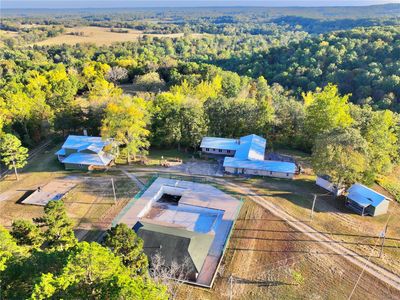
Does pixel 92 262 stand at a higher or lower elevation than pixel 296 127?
higher

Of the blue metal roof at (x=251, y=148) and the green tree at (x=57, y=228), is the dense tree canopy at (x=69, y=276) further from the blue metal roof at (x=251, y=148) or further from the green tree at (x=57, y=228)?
the blue metal roof at (x=251, y=148)

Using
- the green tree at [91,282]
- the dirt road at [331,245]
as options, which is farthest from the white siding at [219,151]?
the green tree at [91,282]

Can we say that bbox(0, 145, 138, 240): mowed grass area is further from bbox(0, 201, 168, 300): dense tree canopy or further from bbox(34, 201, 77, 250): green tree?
bbox(0, 201, 168, 300): dense tree canopy

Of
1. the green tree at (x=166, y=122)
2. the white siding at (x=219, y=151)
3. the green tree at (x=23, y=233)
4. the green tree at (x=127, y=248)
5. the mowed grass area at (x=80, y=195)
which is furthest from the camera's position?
the green tree at (x=166, y=122)

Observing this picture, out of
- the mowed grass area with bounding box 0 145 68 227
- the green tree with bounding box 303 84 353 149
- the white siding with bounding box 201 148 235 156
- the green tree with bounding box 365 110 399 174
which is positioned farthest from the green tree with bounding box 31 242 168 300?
the green tree with bounding box 303 84 353 149

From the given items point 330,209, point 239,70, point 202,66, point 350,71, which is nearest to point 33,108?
point 202,66

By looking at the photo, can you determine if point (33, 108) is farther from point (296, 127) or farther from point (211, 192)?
point (296, 127)
